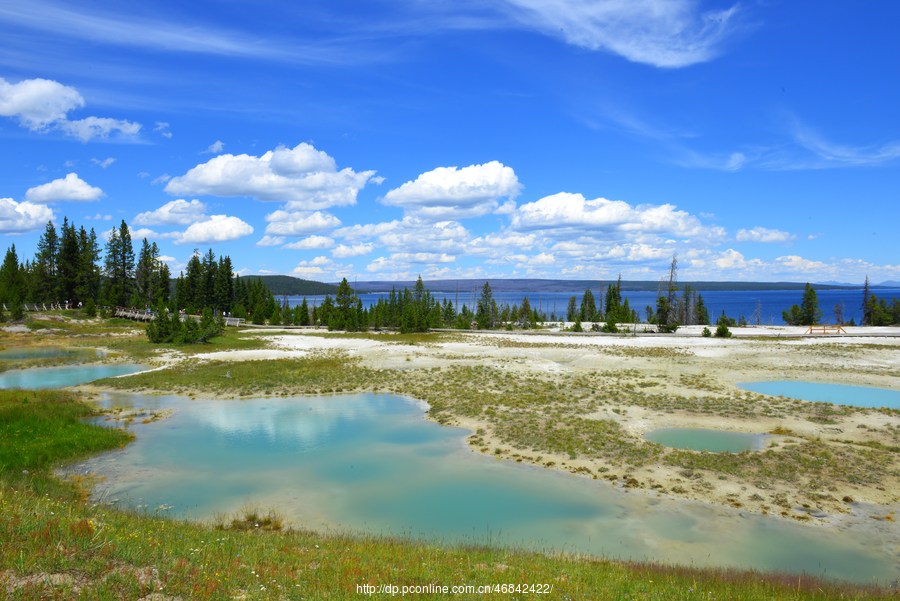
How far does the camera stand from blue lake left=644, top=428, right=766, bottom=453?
1994 centimetres

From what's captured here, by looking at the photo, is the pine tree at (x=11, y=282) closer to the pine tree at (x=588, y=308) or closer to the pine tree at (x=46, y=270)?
the pine tree at (x=46, y=270)

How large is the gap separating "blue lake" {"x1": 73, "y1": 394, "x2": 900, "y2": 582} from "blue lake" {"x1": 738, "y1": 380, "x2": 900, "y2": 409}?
18.8 metres

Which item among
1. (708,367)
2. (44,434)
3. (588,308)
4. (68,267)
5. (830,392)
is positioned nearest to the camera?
(44,434)

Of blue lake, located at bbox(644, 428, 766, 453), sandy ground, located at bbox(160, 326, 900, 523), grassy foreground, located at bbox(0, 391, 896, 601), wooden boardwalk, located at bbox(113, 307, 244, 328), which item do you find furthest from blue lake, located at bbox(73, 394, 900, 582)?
wooden boardwalk, located at bbox(113, 307, 244, 328)

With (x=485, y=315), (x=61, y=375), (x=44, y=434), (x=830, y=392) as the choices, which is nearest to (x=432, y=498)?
(x=44, y=434)

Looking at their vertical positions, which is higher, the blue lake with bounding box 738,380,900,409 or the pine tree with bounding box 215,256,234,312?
the pine tree with bounding box 215,256,234,312

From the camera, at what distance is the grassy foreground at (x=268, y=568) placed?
6852mm

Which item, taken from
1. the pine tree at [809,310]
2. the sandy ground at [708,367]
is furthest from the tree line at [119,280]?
the pine tree at [809,310]

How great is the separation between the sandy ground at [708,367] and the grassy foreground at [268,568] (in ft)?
19.5

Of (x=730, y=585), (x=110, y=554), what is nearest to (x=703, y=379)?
(x=730, y=585)

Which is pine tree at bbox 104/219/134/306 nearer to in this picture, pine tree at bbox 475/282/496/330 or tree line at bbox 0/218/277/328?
tree line at bbox 0/218/277/328

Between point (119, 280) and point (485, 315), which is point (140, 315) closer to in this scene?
point (119, 280)

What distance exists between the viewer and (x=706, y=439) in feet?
69.7

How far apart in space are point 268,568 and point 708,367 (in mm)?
39324
